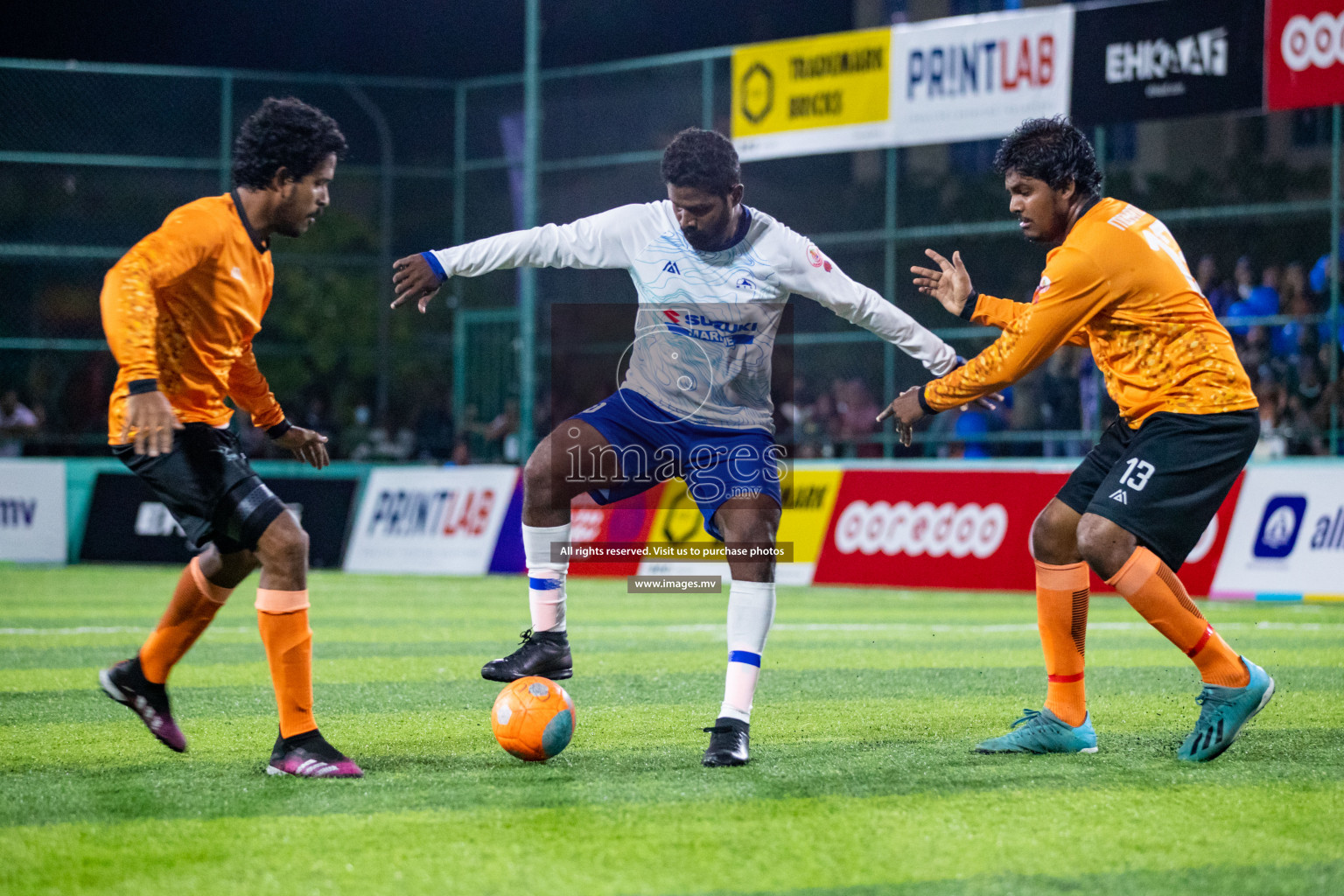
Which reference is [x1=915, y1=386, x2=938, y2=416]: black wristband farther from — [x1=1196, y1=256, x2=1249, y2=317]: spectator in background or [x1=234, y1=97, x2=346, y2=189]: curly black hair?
[x1=1196, y1=256, x2=1249, y2=317]: spectator in background

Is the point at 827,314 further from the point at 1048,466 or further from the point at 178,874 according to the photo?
the point at 178,874

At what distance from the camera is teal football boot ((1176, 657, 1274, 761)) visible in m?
5.30

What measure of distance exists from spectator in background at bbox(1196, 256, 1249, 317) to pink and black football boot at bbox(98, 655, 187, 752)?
11905 mm

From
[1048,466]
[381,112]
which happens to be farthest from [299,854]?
[381,112]

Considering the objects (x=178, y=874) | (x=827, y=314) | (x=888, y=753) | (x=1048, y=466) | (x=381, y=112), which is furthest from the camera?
(x=381, y=112)

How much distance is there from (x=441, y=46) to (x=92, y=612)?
80.9 feet

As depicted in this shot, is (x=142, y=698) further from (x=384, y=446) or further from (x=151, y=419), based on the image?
(x=384, y=446)

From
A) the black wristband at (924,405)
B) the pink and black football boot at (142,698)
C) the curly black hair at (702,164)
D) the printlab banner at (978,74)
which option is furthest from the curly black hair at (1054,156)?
Answer: the printlab banner at (978,74)

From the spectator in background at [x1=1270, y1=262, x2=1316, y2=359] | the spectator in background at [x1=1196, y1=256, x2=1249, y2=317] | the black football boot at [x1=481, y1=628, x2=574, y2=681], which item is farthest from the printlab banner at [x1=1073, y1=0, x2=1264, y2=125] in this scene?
the black football boot at [x1=481, y1=628, x2=574, y2=681]

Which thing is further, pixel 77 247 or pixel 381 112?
pixel 381 112

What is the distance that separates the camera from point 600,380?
816 inches

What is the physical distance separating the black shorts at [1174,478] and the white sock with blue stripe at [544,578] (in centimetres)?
207

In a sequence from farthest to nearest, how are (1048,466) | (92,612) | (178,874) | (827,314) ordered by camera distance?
(827,314)
(1048,466)
(92,612)
(178,874)

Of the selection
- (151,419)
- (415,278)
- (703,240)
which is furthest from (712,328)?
(151,419)
